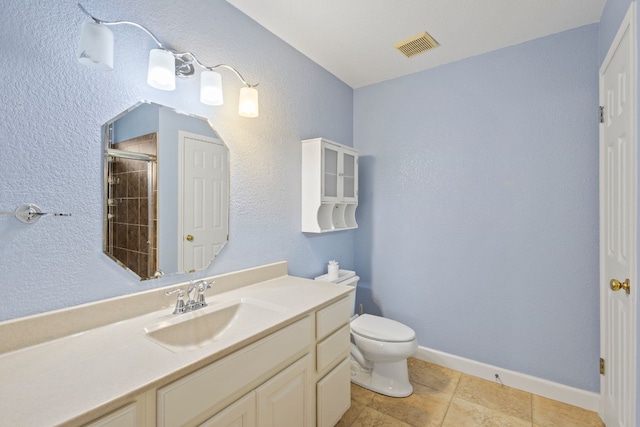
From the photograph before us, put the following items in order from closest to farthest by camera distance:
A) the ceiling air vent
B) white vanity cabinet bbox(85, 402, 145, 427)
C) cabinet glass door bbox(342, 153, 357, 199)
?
white vanity cabinet bbox(85, 402, 145, 427) → the ceiling air vent → cabinet glass door bbox(342, 153, 357, 199)

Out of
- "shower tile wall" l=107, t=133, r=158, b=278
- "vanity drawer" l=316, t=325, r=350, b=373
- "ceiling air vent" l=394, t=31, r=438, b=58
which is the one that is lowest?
"vanity drawer" l=316, t=325, r=350, b=373

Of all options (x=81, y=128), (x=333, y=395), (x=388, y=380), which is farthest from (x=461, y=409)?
(x=81, y=128)

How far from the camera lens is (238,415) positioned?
3.38ft

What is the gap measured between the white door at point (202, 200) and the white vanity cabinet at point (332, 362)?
0.67 meters

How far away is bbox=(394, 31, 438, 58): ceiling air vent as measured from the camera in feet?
6.50

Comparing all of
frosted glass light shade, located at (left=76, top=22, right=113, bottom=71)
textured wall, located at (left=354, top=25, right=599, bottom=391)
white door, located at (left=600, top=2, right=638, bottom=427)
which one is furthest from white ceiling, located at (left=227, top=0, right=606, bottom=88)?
frosted glass light shade, located at (left=76, top=22, right=113, bottom=71)

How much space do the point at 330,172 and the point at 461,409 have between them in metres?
1.79

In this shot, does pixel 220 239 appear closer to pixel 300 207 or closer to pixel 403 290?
pixel 300 207

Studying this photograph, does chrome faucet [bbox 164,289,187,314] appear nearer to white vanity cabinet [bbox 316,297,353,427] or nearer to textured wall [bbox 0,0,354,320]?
textured wall [bbox 0,0,354,320]

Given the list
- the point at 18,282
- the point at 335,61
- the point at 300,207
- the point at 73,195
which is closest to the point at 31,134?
the point at 73,195

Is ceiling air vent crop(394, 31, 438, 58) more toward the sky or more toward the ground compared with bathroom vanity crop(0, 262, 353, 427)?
more toward the sky

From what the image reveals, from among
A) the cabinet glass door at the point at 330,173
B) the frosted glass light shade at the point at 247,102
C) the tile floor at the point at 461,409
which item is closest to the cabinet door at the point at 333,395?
the tile floor at the point at 461,409

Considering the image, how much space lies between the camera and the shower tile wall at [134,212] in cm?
121

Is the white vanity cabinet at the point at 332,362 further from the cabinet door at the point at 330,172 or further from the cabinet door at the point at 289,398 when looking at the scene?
the cabinet door at the point at 330,172
